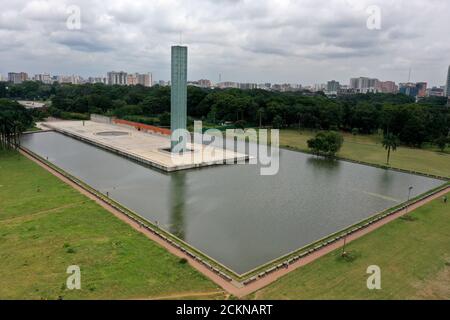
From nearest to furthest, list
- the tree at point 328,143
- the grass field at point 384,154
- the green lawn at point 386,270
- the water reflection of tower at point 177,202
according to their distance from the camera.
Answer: the green lawn at point 386,270
the water reflection of tower at point 177,202
the grass field at point 384,154
the tree at point 328,143

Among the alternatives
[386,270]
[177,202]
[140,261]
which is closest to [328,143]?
[177,202]

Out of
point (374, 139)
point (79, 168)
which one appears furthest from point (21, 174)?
point (374, 139)

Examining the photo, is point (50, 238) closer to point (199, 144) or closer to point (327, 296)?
point (327, 296)

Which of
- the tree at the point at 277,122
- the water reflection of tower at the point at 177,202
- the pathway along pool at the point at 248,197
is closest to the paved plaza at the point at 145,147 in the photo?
the pathway along pool at the point at 248,197

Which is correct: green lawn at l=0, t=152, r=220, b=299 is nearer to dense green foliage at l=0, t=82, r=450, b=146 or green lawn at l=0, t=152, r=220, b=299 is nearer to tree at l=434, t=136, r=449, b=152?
dense green foliage at l=0, t=82, r=450, b=146

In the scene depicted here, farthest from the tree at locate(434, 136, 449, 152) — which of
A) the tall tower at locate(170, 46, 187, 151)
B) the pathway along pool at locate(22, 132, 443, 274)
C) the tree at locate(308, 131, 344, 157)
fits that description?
the tall tower at locate(170, 46, 187, 151)

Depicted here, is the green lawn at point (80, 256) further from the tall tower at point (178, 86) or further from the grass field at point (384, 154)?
the grass field at point (384, 154)
